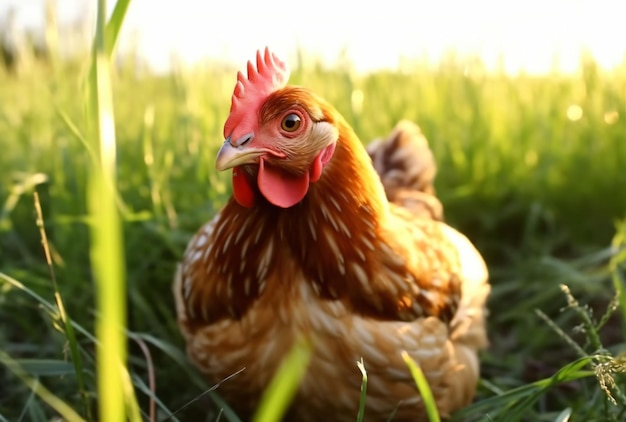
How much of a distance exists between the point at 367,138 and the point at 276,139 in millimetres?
1443

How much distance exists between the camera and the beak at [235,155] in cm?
123

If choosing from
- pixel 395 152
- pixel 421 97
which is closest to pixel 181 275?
pixel 395 152

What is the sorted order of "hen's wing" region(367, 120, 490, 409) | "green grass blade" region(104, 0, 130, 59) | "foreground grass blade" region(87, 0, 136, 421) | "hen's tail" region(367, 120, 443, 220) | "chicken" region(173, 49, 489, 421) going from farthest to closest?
"hen's tail" region(367, 120, 443, 220), "hen's wing" region(367, 120, 490, 409), "chicken" region(173, 49, 489, 421), "green grass blade" region(104, 0, 130, 59), "foreground grass blade" region(87, 0, 136, 421)

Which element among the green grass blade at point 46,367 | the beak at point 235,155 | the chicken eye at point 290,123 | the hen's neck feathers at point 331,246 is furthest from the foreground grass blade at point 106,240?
the green grass blade at point 46,367

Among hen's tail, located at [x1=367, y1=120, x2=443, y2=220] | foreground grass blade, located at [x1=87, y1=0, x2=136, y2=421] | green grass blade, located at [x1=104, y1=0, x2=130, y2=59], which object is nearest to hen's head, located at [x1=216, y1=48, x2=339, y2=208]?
green grass blade, located at [x1=104, y1=0, x2=130, y2=59]

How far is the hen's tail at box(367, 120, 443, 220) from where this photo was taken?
2154 millimetres

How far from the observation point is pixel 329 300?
1.41 metres

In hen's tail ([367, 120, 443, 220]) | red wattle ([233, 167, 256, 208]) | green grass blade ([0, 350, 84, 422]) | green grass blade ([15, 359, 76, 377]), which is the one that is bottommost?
green grass blade ([15, 359, 76, 377])

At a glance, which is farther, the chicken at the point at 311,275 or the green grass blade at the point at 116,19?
the chicken at the point at 311,275

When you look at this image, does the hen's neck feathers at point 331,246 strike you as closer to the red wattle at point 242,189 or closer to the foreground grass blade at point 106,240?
the red wattle at point 242,189

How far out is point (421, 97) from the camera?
3.04 meters

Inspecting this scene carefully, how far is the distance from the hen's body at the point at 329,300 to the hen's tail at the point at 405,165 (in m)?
Answer: 0.59

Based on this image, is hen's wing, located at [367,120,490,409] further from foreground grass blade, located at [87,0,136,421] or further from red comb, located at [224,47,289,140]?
foreground grass blade, located at [87,0,136,421]

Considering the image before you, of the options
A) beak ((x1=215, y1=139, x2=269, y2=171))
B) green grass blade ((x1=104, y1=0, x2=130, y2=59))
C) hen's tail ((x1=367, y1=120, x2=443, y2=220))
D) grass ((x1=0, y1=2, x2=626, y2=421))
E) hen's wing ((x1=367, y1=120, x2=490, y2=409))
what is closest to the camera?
green grass blade ((x1=104, y1=0, x2=130, y2=59))
